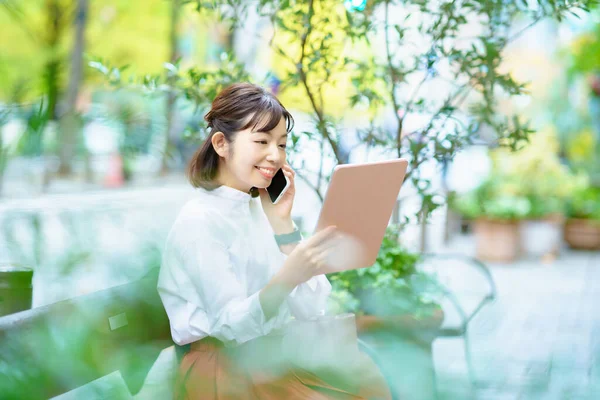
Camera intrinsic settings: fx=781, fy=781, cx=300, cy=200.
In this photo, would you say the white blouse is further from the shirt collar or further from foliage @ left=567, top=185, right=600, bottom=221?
foliage @ left=567, top=185, right=600, bottom=221

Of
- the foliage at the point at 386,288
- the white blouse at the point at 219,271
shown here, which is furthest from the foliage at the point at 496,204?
the white blouse at the point at 219,271

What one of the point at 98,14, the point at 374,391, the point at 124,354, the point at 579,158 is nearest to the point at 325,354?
the point at 374,391

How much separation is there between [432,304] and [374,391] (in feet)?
4.06

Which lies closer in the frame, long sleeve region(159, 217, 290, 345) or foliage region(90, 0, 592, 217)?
long sleeve region(159, 217, 290, 345)

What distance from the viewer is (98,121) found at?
1.75m

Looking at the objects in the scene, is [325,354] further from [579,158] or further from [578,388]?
[579,158]

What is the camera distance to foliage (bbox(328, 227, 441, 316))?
3184 millimetres

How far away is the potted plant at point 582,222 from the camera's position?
397 inches

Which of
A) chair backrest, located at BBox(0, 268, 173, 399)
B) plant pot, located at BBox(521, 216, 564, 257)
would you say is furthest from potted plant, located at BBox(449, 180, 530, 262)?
chair backrest, located at BBox(0, 268, 173, 399)

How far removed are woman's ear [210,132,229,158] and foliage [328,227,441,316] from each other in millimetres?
1087

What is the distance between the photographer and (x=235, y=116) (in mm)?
2115

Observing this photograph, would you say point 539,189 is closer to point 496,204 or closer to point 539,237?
point 539,237

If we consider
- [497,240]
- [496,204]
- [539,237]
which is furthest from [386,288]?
[539,237]

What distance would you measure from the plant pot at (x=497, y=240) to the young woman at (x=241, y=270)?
23.0 feet
